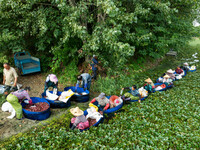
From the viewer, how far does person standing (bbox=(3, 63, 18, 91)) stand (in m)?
6.89

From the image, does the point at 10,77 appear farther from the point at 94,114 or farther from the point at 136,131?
the point at 136,131

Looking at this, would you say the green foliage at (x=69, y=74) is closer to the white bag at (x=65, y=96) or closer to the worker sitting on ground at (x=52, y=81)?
the worker sitting on ground at (x=52, y=81)

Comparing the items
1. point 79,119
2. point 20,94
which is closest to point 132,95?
point 79,119

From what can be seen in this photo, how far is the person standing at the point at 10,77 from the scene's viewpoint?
22.6 ft

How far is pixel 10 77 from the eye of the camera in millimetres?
6980

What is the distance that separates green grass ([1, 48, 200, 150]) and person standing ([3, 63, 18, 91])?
295 cm

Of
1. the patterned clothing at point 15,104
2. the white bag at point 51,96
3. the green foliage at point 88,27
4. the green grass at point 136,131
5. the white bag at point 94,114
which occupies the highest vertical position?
the green foliage at point 88,27

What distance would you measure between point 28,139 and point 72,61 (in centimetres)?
627

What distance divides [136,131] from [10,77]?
611 cm

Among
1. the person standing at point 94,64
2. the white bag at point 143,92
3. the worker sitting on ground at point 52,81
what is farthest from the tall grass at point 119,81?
the worker sitting on ground at point 52,81

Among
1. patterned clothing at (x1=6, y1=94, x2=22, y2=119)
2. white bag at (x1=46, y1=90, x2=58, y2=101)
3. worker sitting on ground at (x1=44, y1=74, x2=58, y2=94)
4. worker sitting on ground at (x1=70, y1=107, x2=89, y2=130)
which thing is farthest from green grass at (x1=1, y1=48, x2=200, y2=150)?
worker sitting on ground at (x1=44, y1=74, x2=58, y2=94)

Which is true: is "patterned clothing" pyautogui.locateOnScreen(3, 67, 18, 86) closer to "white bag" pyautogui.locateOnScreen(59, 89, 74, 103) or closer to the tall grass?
"white bag" pyautogui.locateOnScreen(59, 89, 74, 103)

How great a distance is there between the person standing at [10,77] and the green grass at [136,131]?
9.66ft

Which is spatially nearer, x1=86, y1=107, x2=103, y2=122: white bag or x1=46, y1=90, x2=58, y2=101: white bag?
x1=86, y1=107, x2=103, y2=122: white bag
